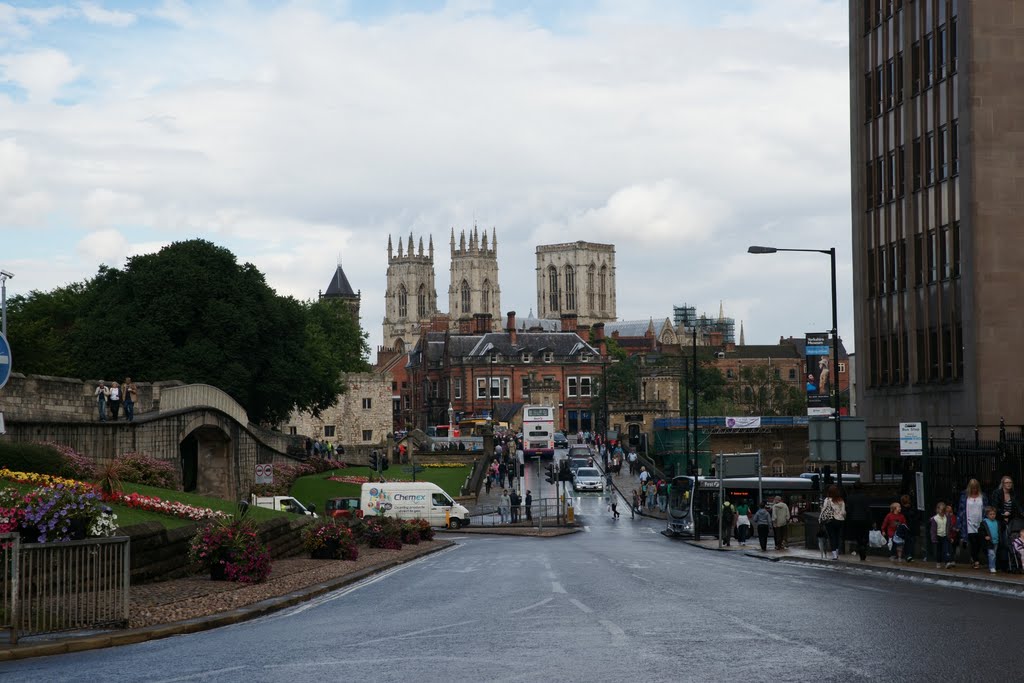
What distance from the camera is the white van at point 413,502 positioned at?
53.6 meters

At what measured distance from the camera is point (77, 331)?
72000 mm

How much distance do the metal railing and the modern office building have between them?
115ft

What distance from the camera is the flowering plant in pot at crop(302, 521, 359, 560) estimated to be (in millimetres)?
29000

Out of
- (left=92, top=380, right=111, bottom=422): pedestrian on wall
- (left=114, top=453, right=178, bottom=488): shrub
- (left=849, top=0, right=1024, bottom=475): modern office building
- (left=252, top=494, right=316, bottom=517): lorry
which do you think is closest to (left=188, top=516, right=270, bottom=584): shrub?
(left=114, top=453, right=178, bottom=488): shrub

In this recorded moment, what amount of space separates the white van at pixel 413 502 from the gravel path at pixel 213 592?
25.6 m

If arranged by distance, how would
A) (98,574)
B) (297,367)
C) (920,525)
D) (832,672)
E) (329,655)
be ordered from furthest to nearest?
(297,367) < (920,525) < (98,574) < (329,655) < (832,672)

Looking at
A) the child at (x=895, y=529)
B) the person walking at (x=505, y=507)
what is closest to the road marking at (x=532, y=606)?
the child at (x=895, y=529)

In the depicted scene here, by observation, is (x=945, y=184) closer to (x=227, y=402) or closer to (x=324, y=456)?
(x=227, y=402)

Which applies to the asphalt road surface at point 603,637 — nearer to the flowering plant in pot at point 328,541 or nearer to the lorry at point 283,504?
the flowering plant in pot at point 328,541

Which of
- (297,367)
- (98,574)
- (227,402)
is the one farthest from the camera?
(297,367)

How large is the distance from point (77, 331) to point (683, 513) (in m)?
39.3

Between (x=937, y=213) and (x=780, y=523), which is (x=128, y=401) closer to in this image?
(x=780, y=523)

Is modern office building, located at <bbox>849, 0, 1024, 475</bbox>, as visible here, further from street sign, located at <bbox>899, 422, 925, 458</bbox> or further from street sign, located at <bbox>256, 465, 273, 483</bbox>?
street sign, located at <bbox>256, 465, 273, 483</bbox>

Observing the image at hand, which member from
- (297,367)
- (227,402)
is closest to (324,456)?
(297,367)
